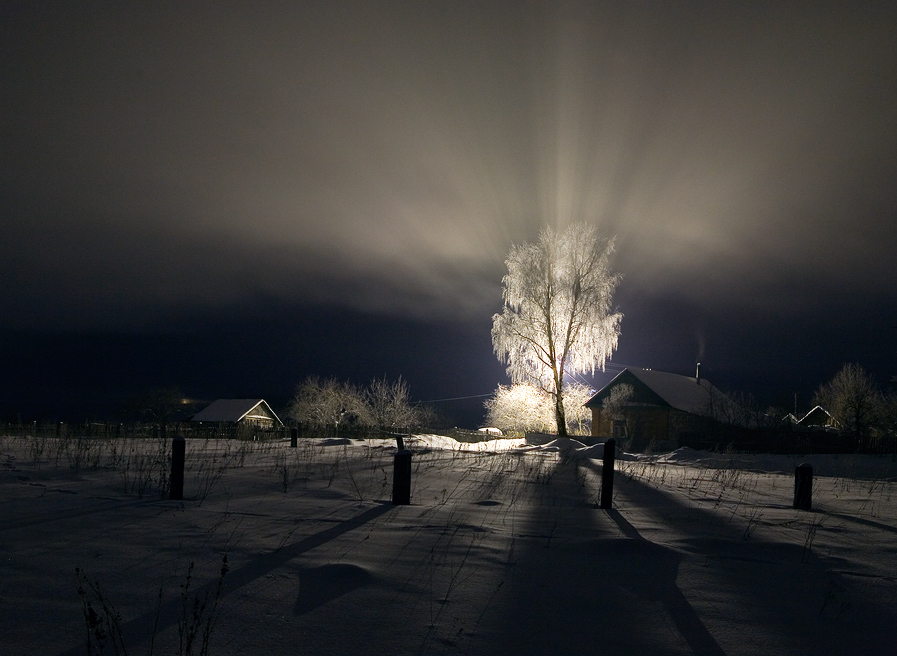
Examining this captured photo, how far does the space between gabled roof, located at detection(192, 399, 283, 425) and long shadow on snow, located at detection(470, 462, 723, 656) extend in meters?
59.3

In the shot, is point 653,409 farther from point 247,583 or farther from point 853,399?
point 247,583

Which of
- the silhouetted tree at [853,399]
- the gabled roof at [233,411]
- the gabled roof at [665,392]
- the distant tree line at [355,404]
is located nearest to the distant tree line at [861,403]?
the silhouetted tree at [853,399]

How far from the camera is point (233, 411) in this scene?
62938 millimetres

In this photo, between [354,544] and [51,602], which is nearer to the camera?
[51,602]

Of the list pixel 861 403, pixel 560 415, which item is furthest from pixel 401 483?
pixel 861 403

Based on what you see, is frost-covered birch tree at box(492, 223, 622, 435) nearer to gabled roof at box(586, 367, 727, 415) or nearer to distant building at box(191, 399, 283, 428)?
gabled roof at box(586, 367, 727, 415)

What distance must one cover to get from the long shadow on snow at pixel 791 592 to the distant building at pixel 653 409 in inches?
1216

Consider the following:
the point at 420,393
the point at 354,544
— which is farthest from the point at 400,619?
the point at 420,393

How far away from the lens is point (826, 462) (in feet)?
62.7

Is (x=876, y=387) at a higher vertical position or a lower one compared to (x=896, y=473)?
higher

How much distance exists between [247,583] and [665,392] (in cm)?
3922

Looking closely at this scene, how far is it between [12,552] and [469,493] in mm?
5389

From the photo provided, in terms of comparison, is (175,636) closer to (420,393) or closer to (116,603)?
(116,603)

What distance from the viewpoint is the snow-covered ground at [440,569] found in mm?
3301
